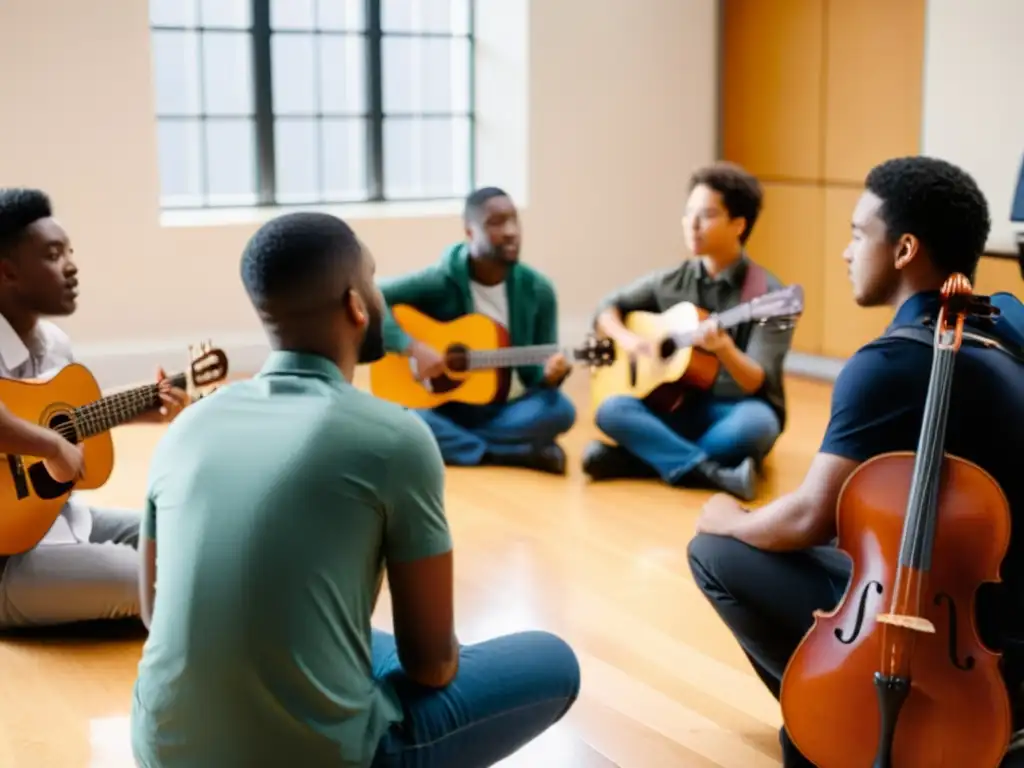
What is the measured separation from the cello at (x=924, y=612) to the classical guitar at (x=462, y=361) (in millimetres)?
2499

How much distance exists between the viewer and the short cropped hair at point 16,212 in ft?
10.2

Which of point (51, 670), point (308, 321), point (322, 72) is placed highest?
point (322, 72)

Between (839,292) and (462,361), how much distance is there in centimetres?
229

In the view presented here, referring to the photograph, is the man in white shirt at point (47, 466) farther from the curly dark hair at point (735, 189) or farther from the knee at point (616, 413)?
the curly dark hair at point (735, 189)

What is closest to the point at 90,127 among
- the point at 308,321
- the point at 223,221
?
the point at 223,221

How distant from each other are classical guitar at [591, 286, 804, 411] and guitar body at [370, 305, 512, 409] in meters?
0.36

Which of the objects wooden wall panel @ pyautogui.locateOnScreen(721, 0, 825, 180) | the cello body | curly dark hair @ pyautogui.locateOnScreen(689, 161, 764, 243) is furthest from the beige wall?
the cello body

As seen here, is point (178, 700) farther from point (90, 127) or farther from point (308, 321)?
point (90, 127)

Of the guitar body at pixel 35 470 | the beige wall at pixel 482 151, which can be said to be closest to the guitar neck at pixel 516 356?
the guitar body at pixel 35 470

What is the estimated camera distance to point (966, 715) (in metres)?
2.01

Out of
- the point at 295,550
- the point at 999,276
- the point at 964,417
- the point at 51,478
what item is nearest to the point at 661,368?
the point at 999,276

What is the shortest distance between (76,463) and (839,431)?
1.62 meters

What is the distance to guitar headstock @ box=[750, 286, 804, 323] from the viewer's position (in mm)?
4121

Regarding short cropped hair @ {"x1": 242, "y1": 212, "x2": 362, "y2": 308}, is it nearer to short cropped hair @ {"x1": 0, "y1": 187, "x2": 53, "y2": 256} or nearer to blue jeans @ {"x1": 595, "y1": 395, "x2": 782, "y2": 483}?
short cropped hair @ {"x1": 0, "y1": 187, "x2": 53, "y2": 256}
